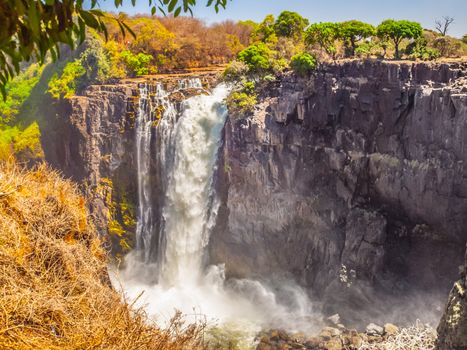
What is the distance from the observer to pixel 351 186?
61.1 feet

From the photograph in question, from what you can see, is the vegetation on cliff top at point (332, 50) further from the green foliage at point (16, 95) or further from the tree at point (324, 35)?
the green foliage at point (16, 95)

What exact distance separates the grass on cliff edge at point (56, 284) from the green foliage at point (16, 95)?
2278 centimetres

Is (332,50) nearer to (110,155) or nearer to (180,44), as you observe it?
(180,44)

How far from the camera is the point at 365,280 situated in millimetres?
18266

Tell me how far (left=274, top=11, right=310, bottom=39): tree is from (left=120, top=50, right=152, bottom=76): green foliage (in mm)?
9332

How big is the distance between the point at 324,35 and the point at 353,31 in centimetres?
150

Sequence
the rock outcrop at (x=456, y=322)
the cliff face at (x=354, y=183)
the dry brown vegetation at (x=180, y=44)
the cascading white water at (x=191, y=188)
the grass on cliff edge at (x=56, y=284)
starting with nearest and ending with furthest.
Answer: the grass on cliff edge at (x=56, y=284) → the rock outcrop at (x=456, y=322) → the cliff face at (x=354, y=183) → the cascading white water at (x=191, y=188) → the dry brown vegetation at (x=180, y=44)

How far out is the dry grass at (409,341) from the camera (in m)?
13.8

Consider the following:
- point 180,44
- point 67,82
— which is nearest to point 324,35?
point 180,44

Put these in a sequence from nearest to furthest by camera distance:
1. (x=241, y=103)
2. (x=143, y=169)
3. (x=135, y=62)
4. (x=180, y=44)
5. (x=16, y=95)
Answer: (x=241, y=103) < (x=143, y=169) < (x=135, y=62) < (x=180, y=44) < (x=16, y=95)

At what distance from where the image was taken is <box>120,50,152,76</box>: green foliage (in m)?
28.1

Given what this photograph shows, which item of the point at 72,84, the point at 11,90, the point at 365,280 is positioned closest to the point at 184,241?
A: the point at 365,280

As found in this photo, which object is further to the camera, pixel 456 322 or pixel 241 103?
pixel 241 103

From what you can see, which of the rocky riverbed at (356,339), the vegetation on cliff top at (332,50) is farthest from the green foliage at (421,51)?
the rocky riverbed at (356,339)
